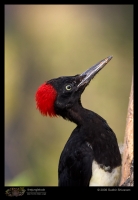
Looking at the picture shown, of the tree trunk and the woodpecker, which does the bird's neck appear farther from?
the tree trunk

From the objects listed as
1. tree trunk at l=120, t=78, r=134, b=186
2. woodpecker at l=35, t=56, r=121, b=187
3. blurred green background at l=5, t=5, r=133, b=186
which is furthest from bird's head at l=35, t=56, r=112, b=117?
blurred green background at l=5, t=5, r=133, b=186

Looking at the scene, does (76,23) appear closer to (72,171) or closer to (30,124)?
(30,124)

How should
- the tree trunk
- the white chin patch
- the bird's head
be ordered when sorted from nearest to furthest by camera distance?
the tree trunk
the white chin patch
the bird's head

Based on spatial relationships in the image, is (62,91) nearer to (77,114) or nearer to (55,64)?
(77,114)

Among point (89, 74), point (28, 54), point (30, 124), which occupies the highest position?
point (28, 54)

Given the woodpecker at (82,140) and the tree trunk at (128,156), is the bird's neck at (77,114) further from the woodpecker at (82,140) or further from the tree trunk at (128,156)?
the tree trunk at (128,156)

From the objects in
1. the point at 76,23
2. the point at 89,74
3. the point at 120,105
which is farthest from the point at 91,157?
the point at 76,23

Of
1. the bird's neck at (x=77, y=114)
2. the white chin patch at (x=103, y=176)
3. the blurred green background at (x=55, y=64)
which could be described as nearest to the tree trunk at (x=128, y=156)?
the white chin patch at (x=103, y=176)
